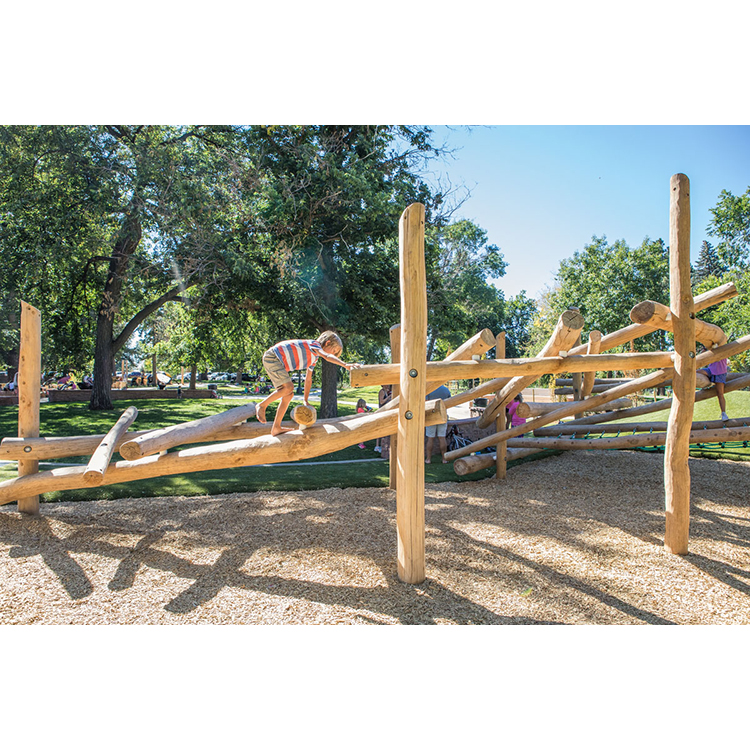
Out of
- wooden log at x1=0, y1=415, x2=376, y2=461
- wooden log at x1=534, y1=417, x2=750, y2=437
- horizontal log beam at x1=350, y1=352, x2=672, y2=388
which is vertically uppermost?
horizontal log beam at x1=350, y1=352, x2=672, y2=388

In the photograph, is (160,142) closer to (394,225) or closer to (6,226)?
(6,226)

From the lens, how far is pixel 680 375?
212 inches

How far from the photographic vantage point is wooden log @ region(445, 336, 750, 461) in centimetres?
641

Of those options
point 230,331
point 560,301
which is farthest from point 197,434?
point 560,301

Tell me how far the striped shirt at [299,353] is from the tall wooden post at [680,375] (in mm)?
3734

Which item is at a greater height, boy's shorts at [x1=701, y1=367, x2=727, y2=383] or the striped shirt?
the striped shirt

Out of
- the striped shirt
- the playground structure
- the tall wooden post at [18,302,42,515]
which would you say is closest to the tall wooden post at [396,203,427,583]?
the playground structure

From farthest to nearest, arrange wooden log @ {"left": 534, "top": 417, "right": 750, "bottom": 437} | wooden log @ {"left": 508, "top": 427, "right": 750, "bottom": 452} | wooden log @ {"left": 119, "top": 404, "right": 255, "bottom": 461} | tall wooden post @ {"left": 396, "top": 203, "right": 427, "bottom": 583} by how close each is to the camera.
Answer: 1. wooden log @ {"left": 534, "top": 417, "right": 750, "bottom": 437}
2. wooden log @ {"left": 508, "top": 427, "right": 750, "bottom": 452}
3. wooden log @ {"left": 119, "top": 404, "right": 255, "bottom": 461}
4. tall wooden post @ {"left": 396, "top": 203, "right": 427, "bottom": 583}

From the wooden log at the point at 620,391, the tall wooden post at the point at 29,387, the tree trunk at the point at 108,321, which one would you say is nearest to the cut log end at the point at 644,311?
the wooden log at the point at 620,391

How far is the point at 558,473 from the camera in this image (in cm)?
911

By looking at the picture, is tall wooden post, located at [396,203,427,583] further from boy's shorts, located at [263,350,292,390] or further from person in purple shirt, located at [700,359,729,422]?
person in purple shirt, located at [700,359,729,422]

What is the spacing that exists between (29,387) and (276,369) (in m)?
3.61

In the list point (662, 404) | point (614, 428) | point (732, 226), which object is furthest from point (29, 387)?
point (732, 226)

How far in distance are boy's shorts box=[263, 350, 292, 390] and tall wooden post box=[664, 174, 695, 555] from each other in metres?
4.05
